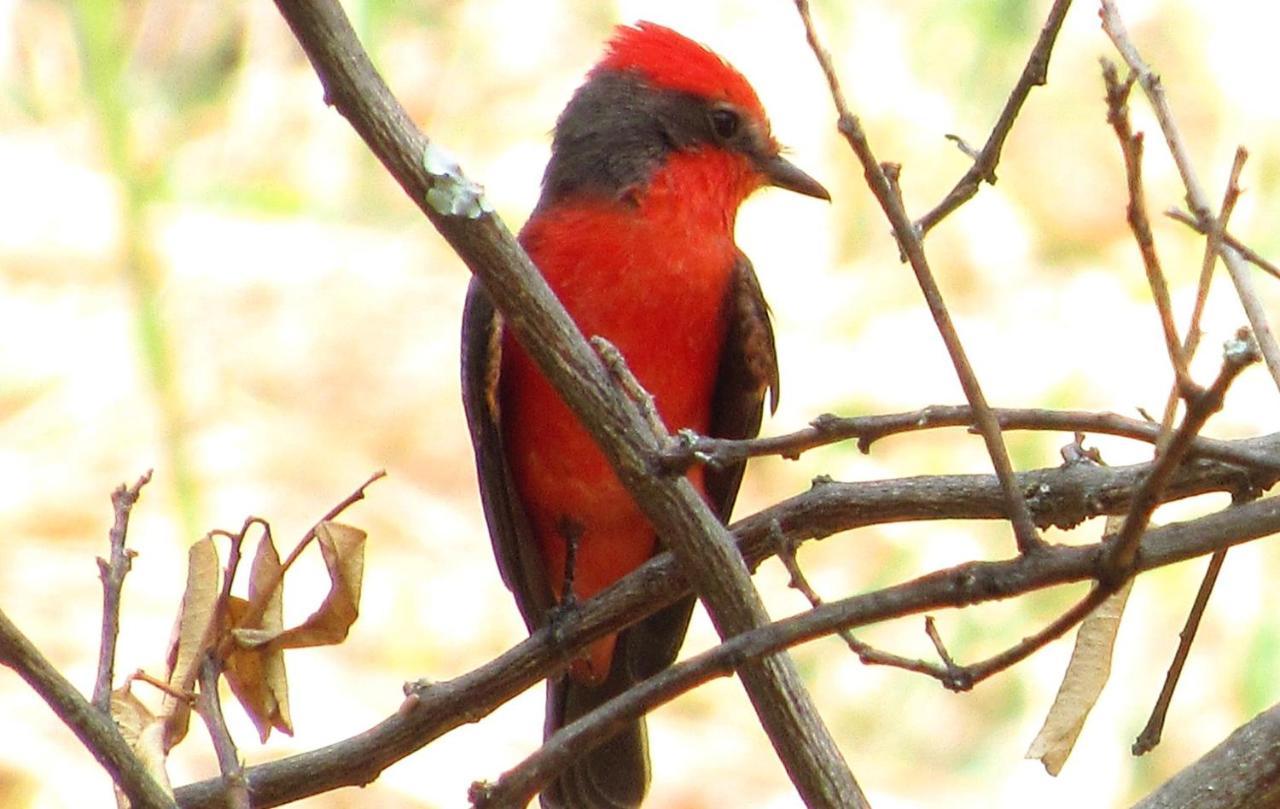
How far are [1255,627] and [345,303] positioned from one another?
175 inches

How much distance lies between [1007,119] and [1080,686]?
683 millimetres

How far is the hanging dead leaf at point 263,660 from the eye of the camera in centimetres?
246

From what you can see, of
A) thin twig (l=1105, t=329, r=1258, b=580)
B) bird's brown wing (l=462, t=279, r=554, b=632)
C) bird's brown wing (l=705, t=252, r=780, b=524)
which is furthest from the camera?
bird's brown wing (l=705, t=252, r=780, b=524)

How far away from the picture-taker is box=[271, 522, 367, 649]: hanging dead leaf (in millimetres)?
2465

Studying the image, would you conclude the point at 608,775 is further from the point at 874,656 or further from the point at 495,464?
the point at 874,656

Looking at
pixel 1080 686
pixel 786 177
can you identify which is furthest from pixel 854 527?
pixel 786 177

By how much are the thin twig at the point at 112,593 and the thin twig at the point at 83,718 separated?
38 millimetres

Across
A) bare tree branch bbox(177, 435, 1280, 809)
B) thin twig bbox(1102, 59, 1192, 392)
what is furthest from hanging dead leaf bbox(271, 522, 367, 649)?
thin twig bbox(1102, 59, 1192, 392)

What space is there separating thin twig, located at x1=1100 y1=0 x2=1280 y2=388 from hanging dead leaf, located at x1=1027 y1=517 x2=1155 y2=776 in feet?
0.95

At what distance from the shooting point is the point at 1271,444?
2293 millimetres

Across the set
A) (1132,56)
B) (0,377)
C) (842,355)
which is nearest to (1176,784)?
(1132,56)

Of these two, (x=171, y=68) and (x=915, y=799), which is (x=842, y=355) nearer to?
(x=915, y=799)

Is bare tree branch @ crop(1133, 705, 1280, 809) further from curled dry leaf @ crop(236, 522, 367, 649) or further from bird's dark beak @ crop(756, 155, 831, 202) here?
bird's dark beak @ crop(756, 155, 831, 202)

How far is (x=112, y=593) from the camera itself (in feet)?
7.33
